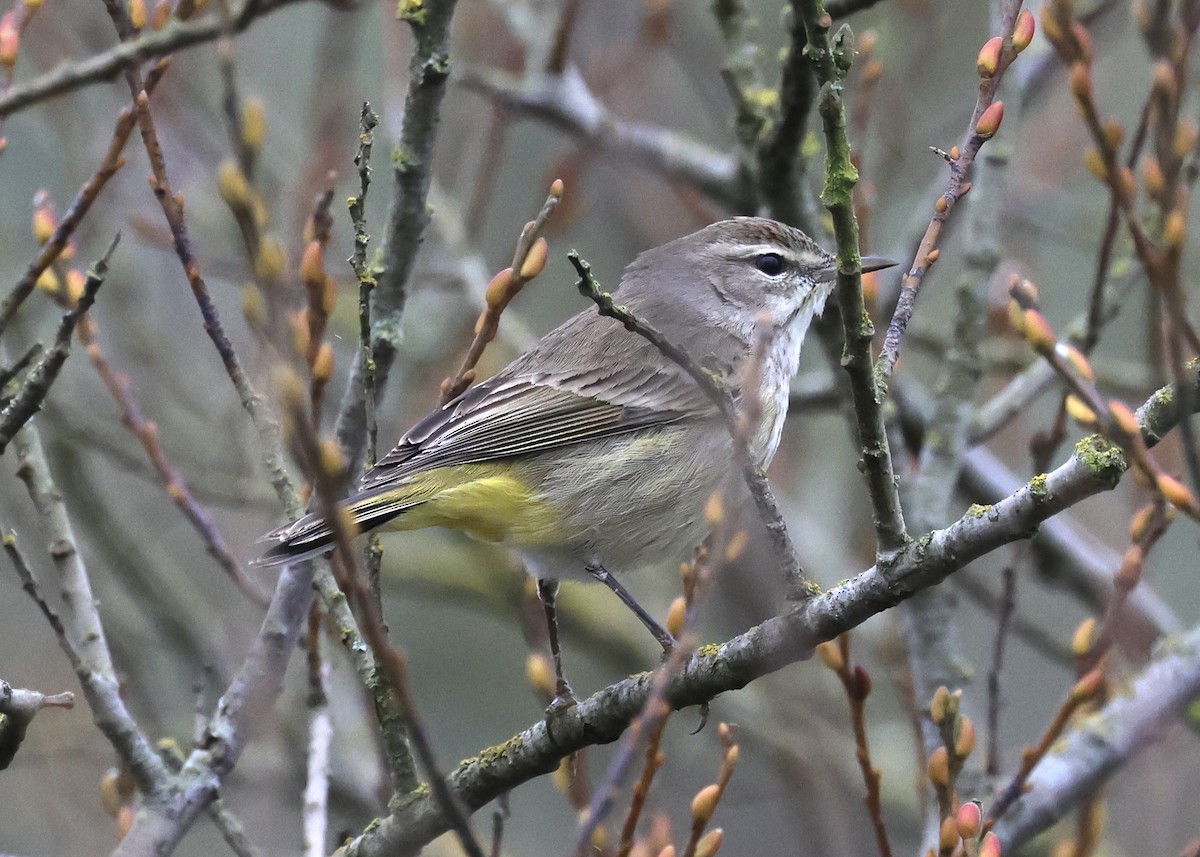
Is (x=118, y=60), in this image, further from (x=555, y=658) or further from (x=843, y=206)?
(x=555, y=658)

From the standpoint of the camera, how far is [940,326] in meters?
7.49

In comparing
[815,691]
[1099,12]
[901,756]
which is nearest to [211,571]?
[815,691]

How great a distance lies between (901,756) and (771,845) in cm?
235

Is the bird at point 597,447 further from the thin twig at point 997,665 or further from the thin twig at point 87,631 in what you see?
the thin twig at point 997,665

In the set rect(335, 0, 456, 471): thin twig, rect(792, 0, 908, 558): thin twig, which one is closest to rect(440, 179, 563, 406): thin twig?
rect(335, 0, 456, 471): thin twig

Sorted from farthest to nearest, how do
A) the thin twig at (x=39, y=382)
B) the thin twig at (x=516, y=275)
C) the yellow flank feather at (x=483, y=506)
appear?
the yellow flank feather at (x=483, y=506) < the thin twig at (x=516, y=275) < the thin twig at (x=39, y=382)

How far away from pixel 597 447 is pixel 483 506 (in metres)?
0.51

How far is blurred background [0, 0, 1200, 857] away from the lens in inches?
233

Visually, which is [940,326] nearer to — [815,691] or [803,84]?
[815,691]

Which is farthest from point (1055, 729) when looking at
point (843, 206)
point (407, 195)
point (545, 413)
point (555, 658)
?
→ point (407, 195)

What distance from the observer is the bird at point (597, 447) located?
3908mm

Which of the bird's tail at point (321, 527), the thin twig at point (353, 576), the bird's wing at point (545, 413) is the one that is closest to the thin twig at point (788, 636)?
the bird's tail at point (321, 527)

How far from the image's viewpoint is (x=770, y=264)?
4875mm

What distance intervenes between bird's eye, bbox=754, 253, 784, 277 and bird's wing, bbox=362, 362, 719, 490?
0.72 m
